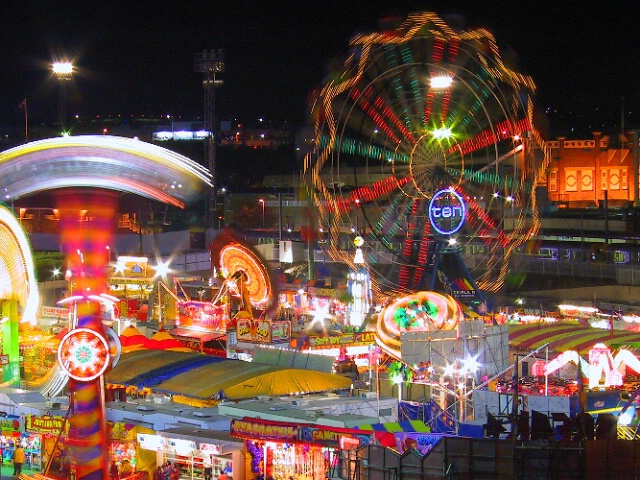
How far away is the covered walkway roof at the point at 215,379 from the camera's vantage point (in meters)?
19.2

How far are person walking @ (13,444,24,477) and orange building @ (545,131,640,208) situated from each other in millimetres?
37959

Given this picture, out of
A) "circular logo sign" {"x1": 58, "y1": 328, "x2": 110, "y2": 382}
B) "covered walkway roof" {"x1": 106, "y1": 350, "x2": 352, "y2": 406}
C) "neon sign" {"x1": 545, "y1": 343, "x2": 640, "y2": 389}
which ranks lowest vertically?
"covered walkway roof" {"x1": 106, "y1": 350, "x2": 352, "y2": 406}

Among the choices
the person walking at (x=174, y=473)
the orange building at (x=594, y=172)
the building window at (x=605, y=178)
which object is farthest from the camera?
the building window at (x=605, y=178)

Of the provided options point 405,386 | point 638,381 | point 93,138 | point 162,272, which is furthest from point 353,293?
point 93,138

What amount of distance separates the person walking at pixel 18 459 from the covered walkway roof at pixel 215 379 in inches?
109

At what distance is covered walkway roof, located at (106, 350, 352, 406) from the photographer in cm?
1923

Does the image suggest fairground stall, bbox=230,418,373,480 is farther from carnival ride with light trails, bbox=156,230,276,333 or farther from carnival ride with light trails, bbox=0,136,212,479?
carnival ride with light trails, bbox=156,230,276,333

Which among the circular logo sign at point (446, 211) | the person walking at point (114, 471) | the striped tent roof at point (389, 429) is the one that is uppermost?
the circular logo sign at point (446, 211)

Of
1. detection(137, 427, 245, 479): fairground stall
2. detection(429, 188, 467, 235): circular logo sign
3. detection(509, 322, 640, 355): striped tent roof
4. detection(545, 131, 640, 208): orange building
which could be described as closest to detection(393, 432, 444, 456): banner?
detection(137, 427, 245, 479): fairground stall

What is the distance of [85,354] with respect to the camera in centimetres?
1330

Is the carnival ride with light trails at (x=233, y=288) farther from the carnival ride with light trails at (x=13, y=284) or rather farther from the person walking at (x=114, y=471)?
the person walking at (x=114, y=471)

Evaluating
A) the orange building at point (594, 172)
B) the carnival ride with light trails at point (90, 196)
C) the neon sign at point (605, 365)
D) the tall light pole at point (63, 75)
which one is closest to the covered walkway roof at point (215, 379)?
the carnival ride with light trails at point (90, 196)

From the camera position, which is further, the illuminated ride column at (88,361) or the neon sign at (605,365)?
the neon sign at (605,365)

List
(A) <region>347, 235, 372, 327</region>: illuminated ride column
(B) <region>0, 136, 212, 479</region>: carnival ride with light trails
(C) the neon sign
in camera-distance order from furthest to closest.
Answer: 1. (A) <region>347, 235, 372, 327</region>: illuminated ride column
2. (C) the neon sign
3. (B) <region>0, 136, 212, 479</region>: carnival ride with light trails
